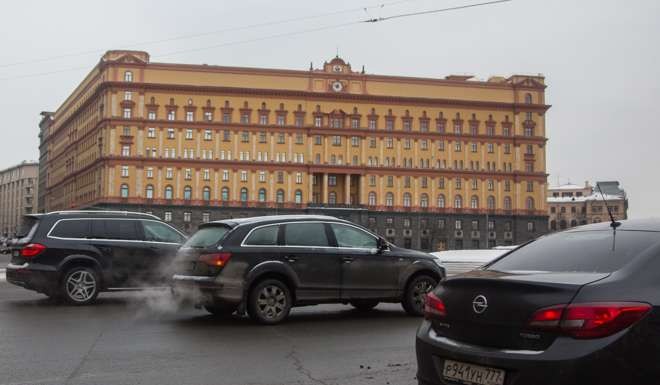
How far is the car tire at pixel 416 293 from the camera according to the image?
1190 cm

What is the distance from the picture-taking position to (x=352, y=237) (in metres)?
11.6

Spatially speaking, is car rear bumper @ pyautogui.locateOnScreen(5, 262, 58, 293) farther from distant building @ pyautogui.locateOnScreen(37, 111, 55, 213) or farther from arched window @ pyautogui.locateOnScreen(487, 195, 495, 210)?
distant building @ pyautogui.locateOnScreen(37, 111, 55, 213)

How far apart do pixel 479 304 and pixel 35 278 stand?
10.5m

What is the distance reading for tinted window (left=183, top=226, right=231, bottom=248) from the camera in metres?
10.8

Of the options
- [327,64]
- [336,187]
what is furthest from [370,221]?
[327,64]

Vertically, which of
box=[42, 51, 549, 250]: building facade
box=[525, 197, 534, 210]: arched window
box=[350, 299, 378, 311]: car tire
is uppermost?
box=[42, 51, 549, 250]: building facade

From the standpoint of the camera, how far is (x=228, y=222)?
1098 centimetres

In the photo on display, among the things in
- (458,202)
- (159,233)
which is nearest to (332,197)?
(458,202)

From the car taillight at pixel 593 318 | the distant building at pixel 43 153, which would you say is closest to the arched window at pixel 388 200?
the distant building at pixel 43 153

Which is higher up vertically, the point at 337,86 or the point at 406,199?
the point at 337,86

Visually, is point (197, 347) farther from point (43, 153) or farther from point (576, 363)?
point (43, 153)

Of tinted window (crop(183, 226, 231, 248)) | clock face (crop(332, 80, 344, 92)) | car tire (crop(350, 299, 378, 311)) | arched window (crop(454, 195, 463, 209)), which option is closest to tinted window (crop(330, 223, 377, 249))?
car tire (crop(350, 299, 378, 311))

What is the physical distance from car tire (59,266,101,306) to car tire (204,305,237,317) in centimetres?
287

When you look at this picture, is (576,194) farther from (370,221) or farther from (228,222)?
(228,222)
